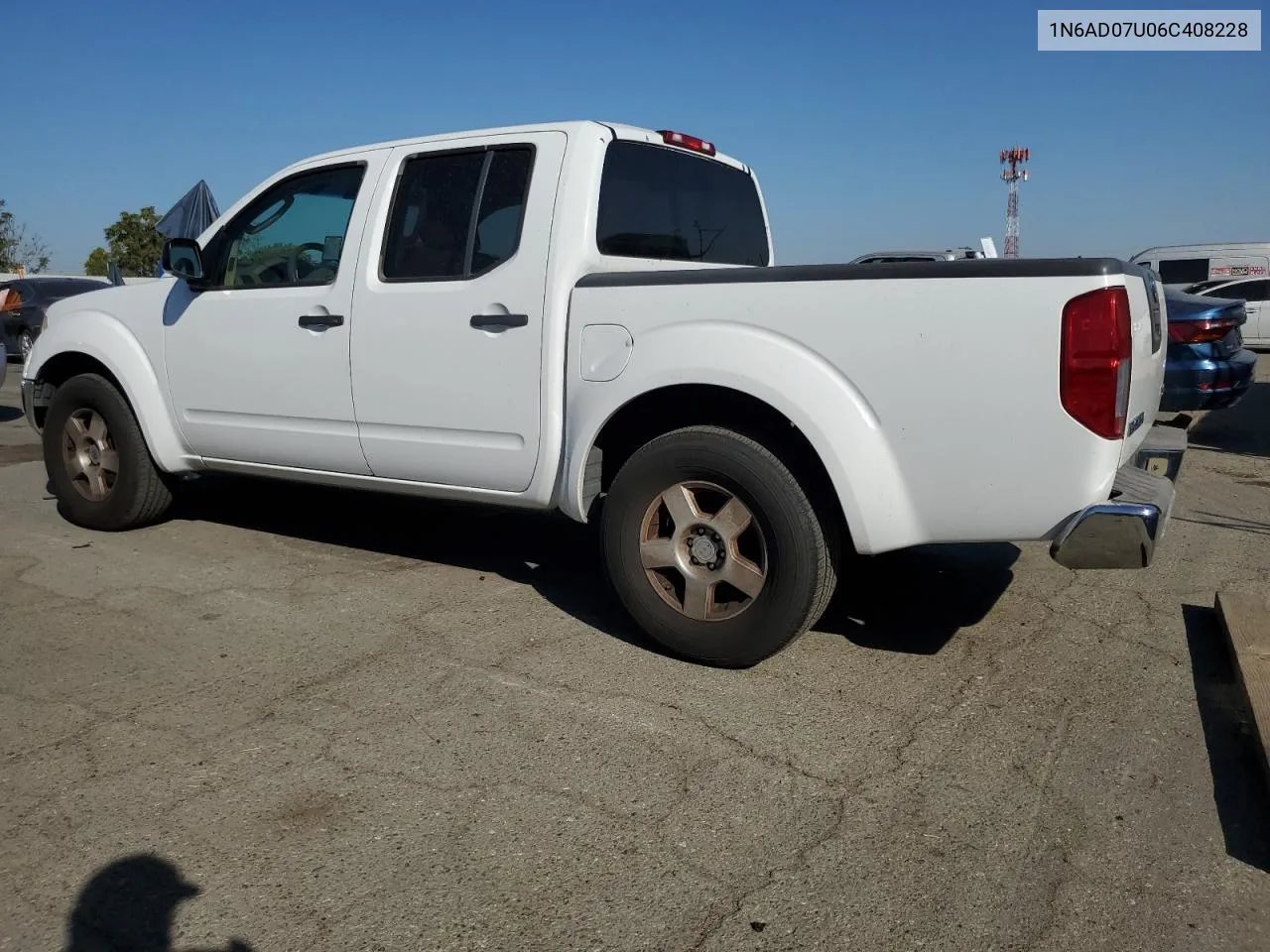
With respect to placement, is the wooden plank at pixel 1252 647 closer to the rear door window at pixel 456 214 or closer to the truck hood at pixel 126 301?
the rear door window at pixel 456 214

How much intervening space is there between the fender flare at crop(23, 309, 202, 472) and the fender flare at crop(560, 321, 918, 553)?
2.91 m

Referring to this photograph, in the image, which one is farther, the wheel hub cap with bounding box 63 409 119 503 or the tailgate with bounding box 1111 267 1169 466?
the wheel hub cap with bounding box 63 409 119 503

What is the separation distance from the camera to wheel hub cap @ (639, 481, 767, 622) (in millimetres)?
3838

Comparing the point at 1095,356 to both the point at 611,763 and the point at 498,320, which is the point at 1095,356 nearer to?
the point at 611,763

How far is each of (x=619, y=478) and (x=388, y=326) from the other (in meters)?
1.25

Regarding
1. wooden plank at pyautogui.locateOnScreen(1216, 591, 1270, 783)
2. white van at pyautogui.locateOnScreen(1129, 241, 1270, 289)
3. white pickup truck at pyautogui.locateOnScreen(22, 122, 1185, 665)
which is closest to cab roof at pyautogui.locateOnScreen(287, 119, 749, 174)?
white pickup truck at pyautogui.locateOnScreen(22, 122, 1185, 665)

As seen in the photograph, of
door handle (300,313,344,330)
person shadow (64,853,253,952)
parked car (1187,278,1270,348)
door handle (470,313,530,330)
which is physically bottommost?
parked car (1187,278,1270,348)

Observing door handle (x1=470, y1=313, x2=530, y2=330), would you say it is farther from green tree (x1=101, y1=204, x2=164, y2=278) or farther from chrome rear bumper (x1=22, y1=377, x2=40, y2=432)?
green tree (x1=101, y1=204, x2=164, y2=278)

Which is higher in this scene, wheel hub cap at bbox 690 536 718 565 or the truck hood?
the truck hood

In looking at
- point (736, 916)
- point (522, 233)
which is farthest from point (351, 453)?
point (736, 916)

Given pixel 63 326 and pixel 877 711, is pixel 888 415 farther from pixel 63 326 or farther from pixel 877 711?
pixel 63 326

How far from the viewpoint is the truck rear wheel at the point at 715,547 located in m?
3.70

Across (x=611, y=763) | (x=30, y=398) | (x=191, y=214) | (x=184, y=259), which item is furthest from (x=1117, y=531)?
(x=191, y=214)

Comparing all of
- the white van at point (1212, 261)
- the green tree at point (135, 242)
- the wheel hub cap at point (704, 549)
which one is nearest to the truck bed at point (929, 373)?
the wheel hub cap at point (704, 549)
